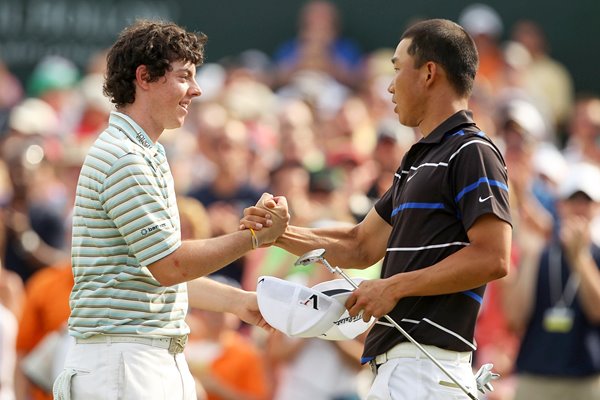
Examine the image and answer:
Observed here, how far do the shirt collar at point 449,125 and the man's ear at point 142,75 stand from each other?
3.99 feet

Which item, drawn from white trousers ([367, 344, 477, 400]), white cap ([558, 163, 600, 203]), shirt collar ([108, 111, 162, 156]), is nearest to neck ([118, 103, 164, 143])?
shirt collar ([108, 111, 162, 156])

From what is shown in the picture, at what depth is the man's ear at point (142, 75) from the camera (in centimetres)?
572

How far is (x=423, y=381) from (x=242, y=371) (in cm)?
333

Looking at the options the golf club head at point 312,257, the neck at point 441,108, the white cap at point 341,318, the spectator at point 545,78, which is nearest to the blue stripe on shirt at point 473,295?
the white cap at point 341,318

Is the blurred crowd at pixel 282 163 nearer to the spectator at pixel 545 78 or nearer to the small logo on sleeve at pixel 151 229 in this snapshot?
the spectator at pixel 545 78

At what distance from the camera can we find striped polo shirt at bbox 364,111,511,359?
215 inches

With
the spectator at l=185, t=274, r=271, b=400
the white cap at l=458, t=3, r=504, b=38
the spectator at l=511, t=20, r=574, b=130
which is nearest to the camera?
the spectator at l=185, t=274, r=271, b=400

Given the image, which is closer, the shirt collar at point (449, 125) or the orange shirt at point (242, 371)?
the shirt collar at point (449, 125)

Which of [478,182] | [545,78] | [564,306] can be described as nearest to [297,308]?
[478,182]

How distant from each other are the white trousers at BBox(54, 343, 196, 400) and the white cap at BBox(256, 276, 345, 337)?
530 millimetres

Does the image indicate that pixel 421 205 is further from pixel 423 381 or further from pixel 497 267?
pixel 423 381

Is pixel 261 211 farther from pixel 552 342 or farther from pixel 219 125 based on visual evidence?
pixel 219 125

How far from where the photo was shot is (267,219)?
5883mm

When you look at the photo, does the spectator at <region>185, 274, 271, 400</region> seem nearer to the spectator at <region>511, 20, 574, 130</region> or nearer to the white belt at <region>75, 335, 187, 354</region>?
the white belt at <region>75, 335, 187, 354</region>
